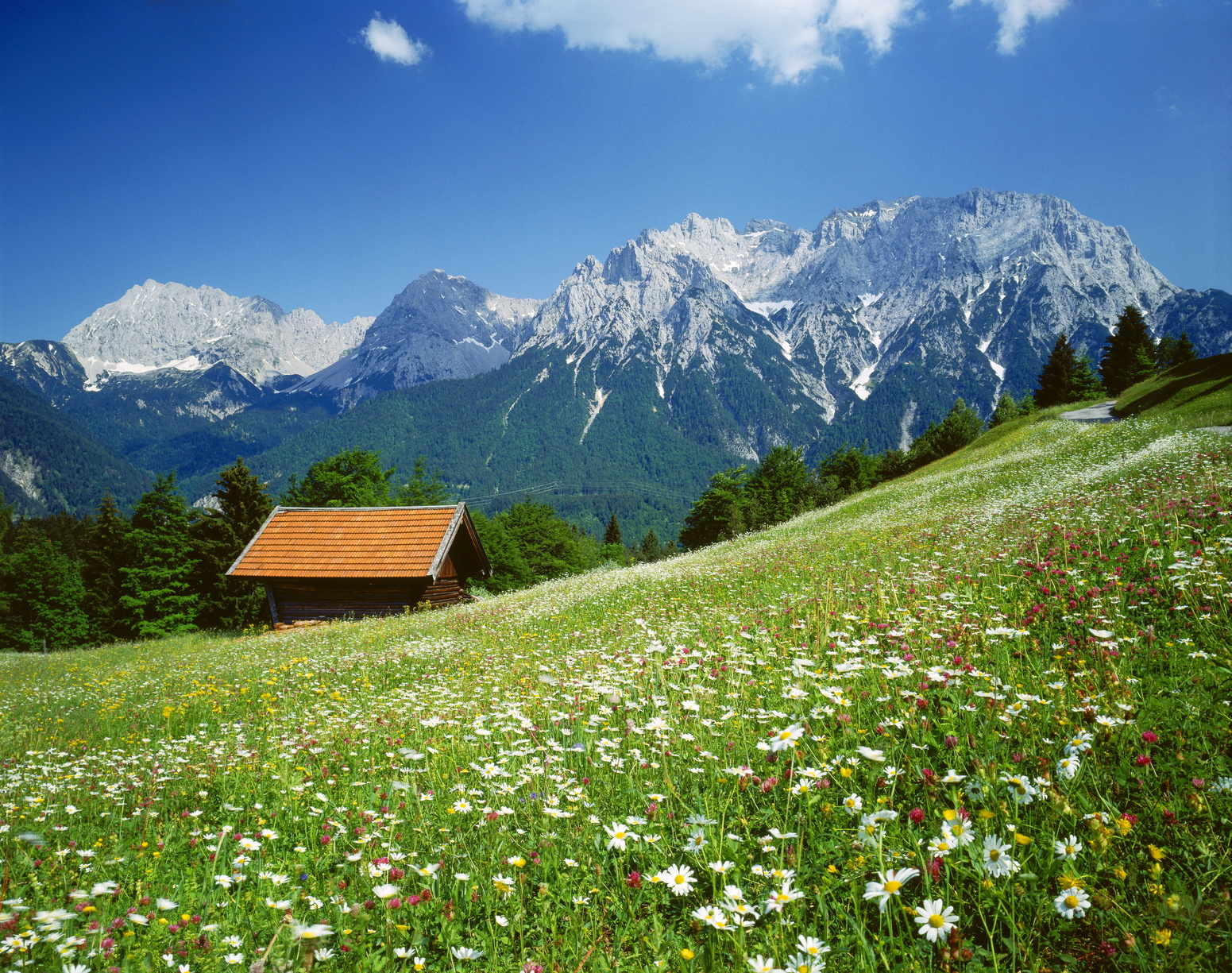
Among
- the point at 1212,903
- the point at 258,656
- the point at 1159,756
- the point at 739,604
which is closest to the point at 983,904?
the point at 1212,903

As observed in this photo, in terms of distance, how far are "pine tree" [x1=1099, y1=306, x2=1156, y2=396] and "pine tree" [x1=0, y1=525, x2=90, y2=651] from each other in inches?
4184

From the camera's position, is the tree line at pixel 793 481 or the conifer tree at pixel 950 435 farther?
the tree line at pixel 793 481

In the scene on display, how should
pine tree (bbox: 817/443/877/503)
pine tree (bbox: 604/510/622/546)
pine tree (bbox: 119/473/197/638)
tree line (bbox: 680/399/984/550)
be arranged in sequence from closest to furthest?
pine tree (bbox: 119/473/197/638) < tree line (bbox: 680/399/984/550) < pine tree (bbox: 817/443/877/503) < pine tree (bbox: 604/510/622/546)

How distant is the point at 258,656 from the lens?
541 inches

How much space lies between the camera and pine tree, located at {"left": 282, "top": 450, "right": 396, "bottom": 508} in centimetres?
3928

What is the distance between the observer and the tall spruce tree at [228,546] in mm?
37688

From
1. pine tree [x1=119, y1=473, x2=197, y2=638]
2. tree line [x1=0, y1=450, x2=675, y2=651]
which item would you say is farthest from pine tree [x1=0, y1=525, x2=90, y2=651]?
pine tree [x1=119, y1=473, x2=197, y2=638]

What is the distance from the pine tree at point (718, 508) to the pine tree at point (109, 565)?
5350 centimetres

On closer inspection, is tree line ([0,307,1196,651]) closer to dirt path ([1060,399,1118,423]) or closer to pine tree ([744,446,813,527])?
pine tree ([744,446,813,527])

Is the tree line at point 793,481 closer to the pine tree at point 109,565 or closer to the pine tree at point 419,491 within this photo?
the pine tree at point 419,491

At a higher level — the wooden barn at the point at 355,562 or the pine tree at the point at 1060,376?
the pine tree at the point at 1060,376

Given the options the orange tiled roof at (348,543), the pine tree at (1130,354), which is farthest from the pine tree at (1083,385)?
the orange tiled roof at (348,543)

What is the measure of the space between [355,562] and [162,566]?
25.6 m

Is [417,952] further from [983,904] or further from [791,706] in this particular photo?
[791,706]
